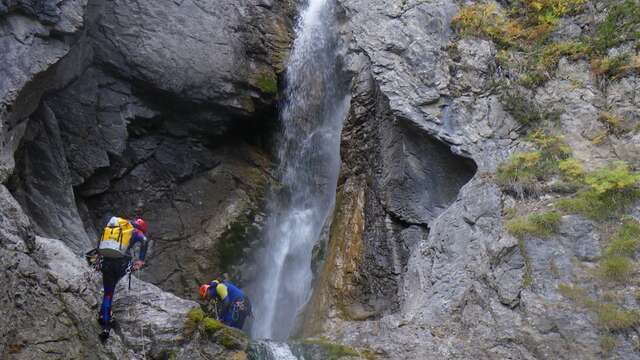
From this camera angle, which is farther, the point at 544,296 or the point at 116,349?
the point at 544,296

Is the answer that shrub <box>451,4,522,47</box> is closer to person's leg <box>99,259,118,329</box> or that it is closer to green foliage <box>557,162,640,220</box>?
green foliage <box>557,162,640,220</box>

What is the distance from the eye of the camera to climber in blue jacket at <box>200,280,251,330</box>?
1151 centimetres

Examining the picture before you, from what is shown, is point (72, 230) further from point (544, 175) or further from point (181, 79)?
point (544, 175)

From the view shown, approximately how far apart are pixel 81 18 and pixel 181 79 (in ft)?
12.7

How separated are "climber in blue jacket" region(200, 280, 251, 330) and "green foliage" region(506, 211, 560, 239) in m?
5.46

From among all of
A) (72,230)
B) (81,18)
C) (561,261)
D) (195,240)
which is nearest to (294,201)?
(195,240)

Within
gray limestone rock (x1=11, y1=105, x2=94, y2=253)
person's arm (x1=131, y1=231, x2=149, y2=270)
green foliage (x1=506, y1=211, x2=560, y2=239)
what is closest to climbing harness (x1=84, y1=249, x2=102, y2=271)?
person's arm (x1=131, y1=231, x2=149, y2=270)

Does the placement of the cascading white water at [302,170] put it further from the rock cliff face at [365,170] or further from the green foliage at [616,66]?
the green foliage at [616,66]

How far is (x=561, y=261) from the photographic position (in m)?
9.70

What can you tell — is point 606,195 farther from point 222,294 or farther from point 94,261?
point 94,261

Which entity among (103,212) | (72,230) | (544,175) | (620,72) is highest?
(620,72)

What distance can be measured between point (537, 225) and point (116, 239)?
7.07 meters

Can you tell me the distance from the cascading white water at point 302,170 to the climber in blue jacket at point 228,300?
4.08 metres

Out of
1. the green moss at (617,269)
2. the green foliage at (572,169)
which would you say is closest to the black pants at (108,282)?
the green moss at (617,269)
